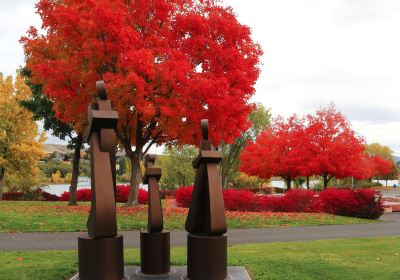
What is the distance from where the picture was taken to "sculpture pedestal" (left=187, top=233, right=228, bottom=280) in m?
7.27

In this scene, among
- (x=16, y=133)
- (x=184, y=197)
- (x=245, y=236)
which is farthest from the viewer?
(x=16, y=133)

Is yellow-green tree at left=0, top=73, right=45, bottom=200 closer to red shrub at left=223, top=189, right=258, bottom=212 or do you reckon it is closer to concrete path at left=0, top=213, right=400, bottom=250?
red shrub at left=223, top=189, right=258, bottom=212

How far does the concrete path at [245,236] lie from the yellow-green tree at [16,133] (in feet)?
67.4

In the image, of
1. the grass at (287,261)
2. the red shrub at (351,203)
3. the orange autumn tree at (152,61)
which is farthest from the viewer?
the red shrub at (351,203)

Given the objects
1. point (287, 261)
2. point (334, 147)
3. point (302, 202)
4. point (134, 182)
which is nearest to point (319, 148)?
point (334, 147)

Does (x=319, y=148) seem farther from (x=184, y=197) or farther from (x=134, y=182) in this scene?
(x=134, y=182)

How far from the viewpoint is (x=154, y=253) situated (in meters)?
8.01

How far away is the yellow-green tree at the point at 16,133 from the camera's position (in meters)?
31.9

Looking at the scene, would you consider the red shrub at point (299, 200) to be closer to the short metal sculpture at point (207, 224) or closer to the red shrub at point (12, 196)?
the short metal sculpture at point (207, 224)

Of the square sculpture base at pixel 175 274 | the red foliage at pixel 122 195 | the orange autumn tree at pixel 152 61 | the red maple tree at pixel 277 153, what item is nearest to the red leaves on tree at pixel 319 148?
the red maple tree at pixel 277 153

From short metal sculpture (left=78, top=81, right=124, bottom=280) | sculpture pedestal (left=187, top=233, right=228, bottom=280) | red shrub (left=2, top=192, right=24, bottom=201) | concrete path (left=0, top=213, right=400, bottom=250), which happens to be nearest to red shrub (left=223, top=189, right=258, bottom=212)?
concrete path (left=0, top=213, right=400, bottom=250)

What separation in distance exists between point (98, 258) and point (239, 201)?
15.0 metres

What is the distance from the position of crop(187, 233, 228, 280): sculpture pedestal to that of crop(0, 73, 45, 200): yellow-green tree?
27.0m

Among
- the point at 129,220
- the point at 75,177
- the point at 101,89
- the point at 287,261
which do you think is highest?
the point at 101,89
